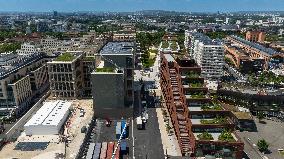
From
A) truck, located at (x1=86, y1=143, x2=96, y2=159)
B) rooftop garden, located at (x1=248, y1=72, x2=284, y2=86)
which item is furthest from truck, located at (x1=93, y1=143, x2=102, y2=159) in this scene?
rooftop garden, located at (x1=248, y1=72, x2=284, y2=86)

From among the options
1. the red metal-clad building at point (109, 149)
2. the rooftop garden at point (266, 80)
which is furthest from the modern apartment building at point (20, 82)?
the rooftop garden at point (266, 80)

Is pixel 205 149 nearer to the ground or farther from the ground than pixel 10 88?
nearer to the ground

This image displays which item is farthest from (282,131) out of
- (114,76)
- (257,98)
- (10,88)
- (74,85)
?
(10,88)

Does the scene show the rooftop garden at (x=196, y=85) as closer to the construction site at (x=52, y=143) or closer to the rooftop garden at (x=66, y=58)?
the construction site at (x=52, y=143)

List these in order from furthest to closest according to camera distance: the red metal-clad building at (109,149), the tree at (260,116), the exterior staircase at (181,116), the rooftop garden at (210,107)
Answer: the tree at (260,116)
the rooftop garden at (210,107)
the exterior staircase at (181,116)
the red metal-clad building at (109,149)

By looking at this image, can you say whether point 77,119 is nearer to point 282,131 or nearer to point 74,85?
point 74,85

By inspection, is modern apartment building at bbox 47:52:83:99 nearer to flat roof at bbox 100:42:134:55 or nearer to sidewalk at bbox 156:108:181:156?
flat roof at bbox 100:42:134:55
